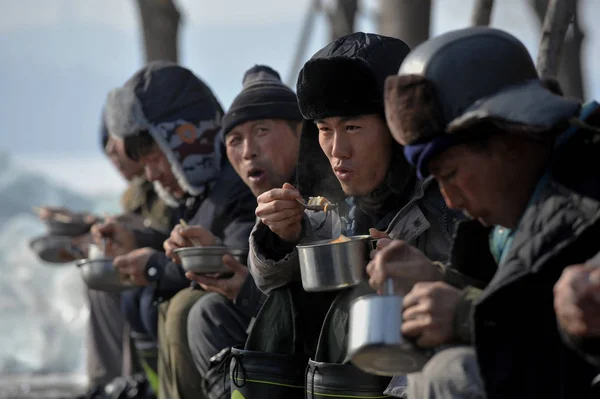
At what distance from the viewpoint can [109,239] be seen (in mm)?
6246

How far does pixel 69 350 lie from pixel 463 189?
30.8ft

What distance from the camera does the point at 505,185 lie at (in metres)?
2.89

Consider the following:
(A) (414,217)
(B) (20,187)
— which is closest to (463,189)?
(A) (414,217)

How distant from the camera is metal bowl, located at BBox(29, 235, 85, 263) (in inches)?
300

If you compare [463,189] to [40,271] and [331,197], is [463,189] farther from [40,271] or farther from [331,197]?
[40,271]

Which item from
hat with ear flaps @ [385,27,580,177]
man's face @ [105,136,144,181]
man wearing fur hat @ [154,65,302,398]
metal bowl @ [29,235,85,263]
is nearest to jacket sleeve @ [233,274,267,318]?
man wearing fur hat @ [154,65,302,398]

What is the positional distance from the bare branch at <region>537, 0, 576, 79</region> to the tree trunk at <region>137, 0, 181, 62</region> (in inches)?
237

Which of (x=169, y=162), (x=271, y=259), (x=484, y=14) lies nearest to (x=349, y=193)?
(x=271, y=259)

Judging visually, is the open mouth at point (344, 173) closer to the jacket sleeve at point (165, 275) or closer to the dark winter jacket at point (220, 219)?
the dark winter jacket at point (220, 219)

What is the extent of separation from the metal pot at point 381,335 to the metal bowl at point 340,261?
0.65m

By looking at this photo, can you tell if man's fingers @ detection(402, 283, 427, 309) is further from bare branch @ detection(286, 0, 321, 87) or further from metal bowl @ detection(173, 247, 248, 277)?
bare branch @ detection(286, 0, 321, 87)

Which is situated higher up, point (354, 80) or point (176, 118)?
point (354, 80)

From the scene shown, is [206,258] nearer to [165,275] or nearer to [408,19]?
[165,275]

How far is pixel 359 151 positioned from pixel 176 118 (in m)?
2.59
